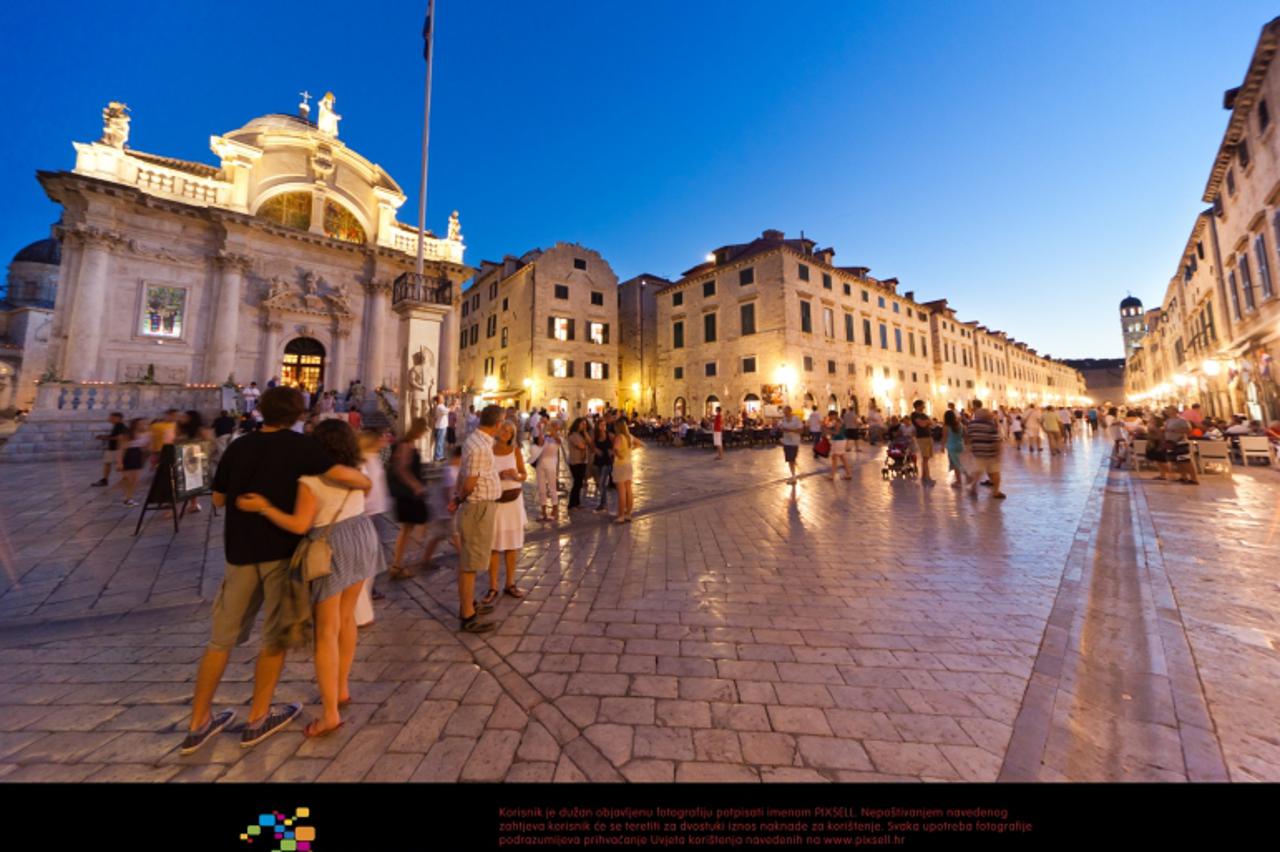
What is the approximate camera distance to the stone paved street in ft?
6.50

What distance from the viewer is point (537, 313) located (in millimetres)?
28812

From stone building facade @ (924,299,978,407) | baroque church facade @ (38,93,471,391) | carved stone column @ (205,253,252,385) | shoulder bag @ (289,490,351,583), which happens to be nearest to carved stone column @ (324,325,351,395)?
baroque church facade @ (38,93,471,391)

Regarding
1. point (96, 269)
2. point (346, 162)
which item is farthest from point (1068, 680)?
point (346, 162)

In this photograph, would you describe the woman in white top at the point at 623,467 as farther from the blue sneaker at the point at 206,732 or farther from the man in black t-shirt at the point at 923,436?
the man in black t-shirt at the point at 923,436

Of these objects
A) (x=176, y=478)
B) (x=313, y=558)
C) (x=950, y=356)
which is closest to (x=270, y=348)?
(x=176, y=478)

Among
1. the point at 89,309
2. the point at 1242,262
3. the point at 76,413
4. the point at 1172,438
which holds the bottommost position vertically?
the point at 1172,438

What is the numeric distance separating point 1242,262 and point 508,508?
2823 centimetres

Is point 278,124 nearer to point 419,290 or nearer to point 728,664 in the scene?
point 419,290

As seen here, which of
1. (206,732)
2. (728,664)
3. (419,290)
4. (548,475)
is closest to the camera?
(206,732)

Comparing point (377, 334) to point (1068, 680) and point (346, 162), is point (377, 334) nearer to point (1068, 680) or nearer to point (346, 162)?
point (346, 162)

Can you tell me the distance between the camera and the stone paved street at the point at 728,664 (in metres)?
1.98

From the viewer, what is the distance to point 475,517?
11.2 ft

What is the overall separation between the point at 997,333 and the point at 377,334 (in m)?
59.7

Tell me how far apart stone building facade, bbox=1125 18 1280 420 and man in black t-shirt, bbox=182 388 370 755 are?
2462cm
